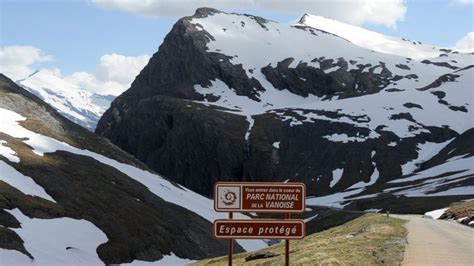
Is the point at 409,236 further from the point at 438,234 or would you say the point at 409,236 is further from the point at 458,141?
the point at 458,141

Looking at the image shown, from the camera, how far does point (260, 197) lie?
22.8 meters

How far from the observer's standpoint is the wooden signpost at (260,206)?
22281 mm

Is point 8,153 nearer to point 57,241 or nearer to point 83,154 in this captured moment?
point 83,154

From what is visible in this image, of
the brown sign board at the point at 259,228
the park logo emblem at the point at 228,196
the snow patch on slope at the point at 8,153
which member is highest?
the park logo emblem at the point at 228,196

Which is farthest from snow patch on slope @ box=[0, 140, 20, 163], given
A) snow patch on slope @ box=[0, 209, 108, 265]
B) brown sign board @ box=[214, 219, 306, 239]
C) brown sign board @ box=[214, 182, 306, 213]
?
brown sign board @ box=[214, 219, 306, 239]

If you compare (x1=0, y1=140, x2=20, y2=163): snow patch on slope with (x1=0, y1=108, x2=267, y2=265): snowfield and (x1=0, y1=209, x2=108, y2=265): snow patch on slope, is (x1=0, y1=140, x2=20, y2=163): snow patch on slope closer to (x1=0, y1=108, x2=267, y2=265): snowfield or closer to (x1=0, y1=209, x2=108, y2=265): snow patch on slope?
(x1=0, y1=108, x2=267, y2=265): snowfield

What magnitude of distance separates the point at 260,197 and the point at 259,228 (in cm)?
126

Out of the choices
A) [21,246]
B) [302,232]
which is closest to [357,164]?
[21,246]

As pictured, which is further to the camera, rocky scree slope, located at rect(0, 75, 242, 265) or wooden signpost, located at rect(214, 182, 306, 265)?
rocky scree slope, located at rect(0, 75, 242, 265)

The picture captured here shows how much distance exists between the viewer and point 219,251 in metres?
78.9

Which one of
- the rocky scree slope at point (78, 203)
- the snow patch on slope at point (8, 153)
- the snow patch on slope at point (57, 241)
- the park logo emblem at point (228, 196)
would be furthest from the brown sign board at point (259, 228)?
the snow patch on slope at point (8, 153)

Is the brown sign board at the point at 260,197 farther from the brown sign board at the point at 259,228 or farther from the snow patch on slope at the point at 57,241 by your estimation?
the snow patch on slope at the point at 57,241

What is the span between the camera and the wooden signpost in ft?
73.1

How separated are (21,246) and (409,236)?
1270 inches
